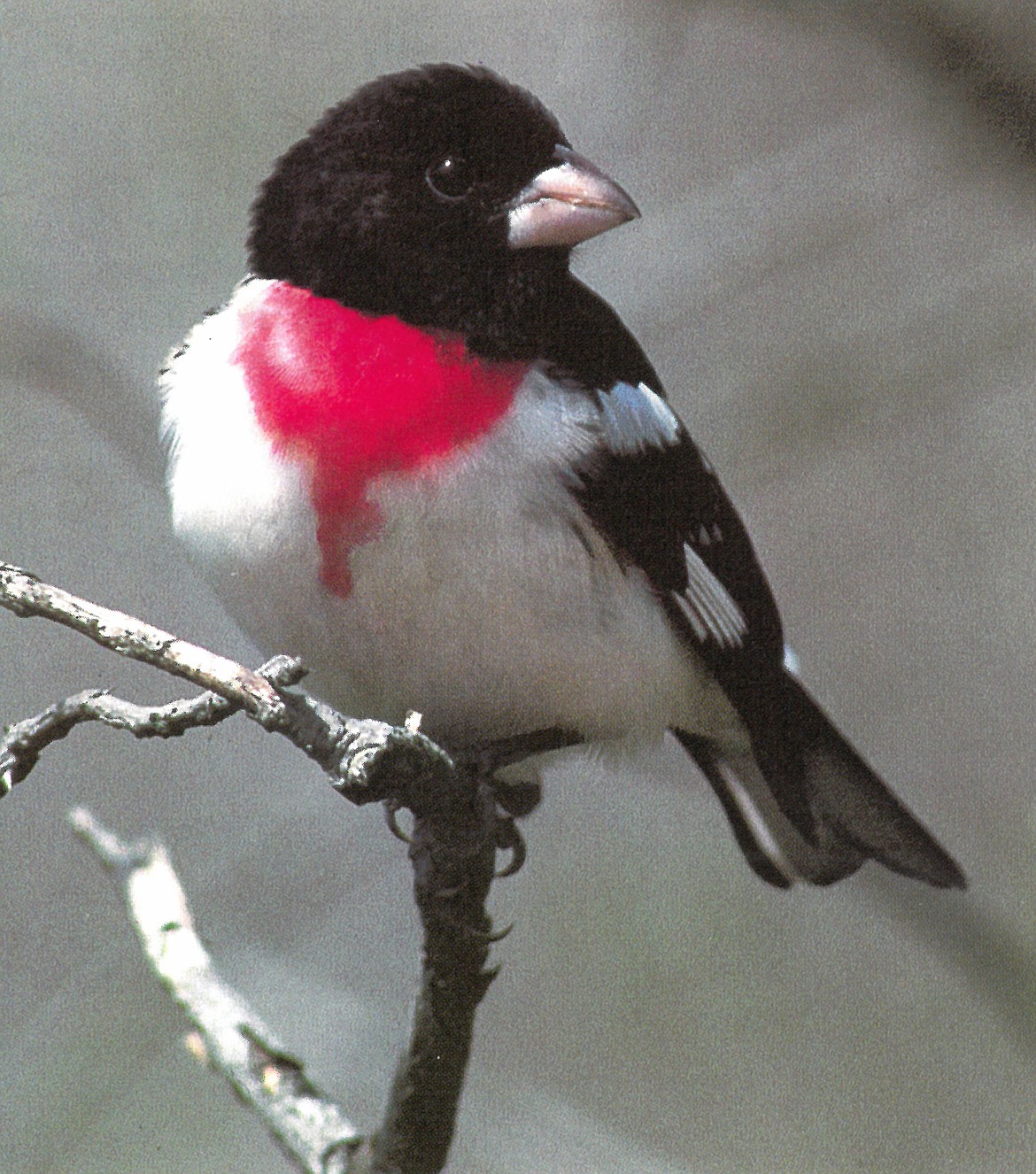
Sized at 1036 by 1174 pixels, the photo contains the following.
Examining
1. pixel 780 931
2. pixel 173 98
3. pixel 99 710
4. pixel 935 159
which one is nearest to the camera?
pixel 99 710

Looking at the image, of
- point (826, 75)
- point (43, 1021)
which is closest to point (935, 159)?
point (826, 75)

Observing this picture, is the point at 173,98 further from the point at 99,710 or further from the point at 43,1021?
the point at 99,710

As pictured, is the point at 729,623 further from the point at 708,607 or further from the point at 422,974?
the point at 422,974

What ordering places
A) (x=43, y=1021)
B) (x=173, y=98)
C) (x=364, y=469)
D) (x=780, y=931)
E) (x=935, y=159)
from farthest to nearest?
1. (x=780, y=931)
2. (x=173, y=98)
3. (x=935, y=159)
4. (x=43, y=1021)
5. (x=364, y=469)

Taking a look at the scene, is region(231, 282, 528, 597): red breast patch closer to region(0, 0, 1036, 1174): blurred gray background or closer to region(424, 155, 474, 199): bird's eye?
region(424, 155, 474, 199): bird's eye

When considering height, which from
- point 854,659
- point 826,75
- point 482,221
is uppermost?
point 826,75

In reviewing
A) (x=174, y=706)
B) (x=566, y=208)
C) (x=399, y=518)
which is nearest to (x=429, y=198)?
(x=566, y=208)

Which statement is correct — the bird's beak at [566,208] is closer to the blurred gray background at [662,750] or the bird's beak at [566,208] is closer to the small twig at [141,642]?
the blurred gray background at [662,750]

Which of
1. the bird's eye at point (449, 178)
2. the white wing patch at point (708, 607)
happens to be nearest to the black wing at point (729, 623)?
the white wing patch at point (708, 607)
